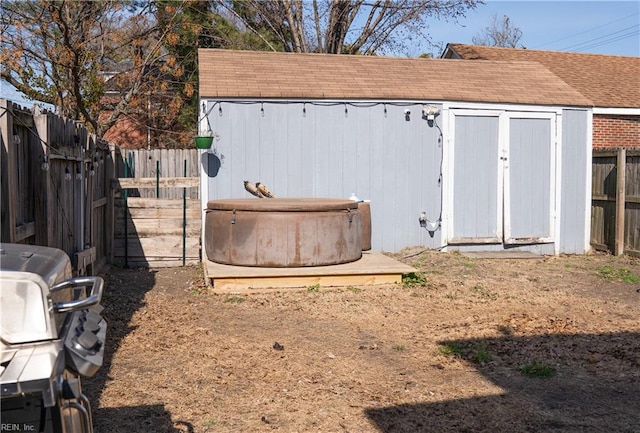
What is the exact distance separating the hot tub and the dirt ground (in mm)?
590

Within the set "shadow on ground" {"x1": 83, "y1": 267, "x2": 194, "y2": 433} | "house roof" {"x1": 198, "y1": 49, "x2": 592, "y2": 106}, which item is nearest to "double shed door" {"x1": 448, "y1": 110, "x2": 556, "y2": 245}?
"house roof" {"x1": 198, "y1": 49, "x2": 592, "y2": 106}

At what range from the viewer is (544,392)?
16.5 feet

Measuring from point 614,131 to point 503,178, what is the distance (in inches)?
195

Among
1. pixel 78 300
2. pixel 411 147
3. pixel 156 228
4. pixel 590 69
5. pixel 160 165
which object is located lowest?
pixel 156 228

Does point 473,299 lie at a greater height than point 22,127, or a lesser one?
lesser

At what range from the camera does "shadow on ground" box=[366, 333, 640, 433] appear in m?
4.38

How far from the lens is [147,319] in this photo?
23.9ft

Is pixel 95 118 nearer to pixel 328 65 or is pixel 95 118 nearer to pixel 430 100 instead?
pixel 328 65

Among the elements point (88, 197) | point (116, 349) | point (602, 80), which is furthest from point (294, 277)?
point (602, 80)

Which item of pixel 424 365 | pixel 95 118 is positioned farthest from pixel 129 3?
pixel 424 365

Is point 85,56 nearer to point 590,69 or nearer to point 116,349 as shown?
point 590,69

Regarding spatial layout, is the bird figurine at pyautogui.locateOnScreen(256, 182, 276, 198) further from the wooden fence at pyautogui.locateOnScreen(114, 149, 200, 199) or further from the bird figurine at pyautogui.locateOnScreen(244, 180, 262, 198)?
the wooden fence at pyautogui.locateOnScreen(114, 149, 200, 199)

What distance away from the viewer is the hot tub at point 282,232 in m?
8.91

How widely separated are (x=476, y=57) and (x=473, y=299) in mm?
12393
